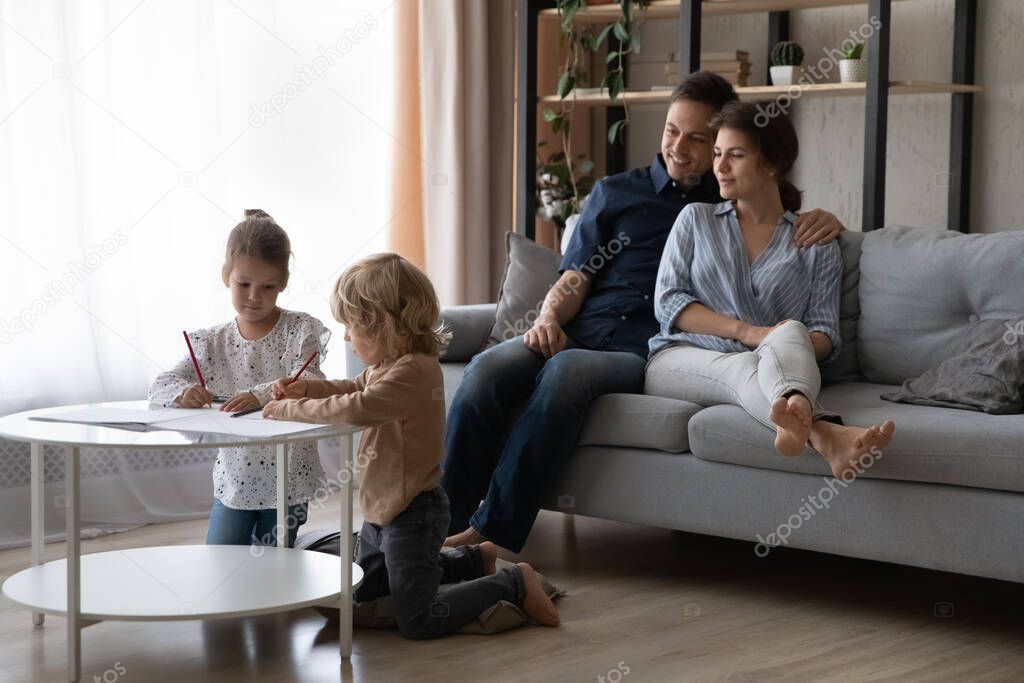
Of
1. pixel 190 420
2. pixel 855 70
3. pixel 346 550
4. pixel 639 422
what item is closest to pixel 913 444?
pixel 639 422

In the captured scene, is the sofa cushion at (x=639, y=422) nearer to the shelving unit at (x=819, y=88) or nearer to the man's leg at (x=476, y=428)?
the man's leg at (x=476, y=428)

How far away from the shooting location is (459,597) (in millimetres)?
2242

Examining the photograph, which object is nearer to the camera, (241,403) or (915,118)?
(241,403)

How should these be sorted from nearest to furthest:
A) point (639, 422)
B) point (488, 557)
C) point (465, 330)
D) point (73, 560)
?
point (73, 560) < point (488, 557) < point (639, 422) < point (465, 330)

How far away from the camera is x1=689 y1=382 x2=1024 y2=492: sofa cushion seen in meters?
2.21

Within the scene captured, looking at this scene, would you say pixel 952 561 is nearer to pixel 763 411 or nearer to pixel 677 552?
pixel 763 411

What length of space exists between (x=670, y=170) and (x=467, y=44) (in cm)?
130

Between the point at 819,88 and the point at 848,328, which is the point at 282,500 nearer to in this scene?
the point at 848,328

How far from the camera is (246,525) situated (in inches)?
98.8

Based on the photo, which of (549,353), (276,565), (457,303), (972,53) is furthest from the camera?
(457,303)

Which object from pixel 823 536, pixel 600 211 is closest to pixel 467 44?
pixel 600 211

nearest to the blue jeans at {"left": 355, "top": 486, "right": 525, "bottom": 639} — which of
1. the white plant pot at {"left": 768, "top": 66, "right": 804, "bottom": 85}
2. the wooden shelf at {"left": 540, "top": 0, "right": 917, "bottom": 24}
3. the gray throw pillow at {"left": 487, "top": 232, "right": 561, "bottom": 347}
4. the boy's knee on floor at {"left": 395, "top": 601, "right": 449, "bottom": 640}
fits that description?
the boy's knee on floor at {"left": 395, "top": 601, "right": 449, "bottom": 640}

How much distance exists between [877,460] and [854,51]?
1.59m

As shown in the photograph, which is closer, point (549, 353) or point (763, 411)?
point (763, 411)
